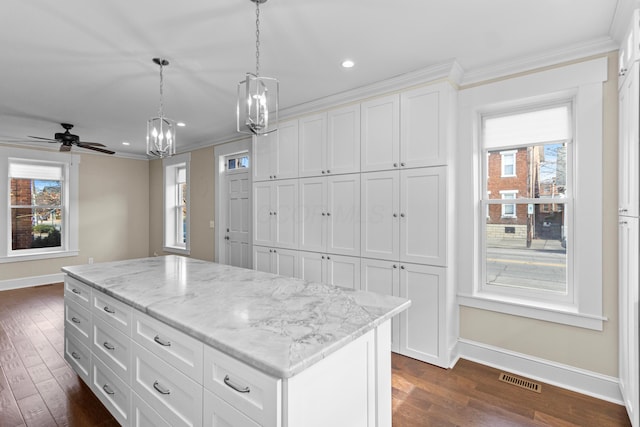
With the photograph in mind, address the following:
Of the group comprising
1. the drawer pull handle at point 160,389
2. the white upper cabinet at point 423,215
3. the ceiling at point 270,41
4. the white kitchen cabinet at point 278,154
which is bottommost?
the drawer pull handle at point 160,389

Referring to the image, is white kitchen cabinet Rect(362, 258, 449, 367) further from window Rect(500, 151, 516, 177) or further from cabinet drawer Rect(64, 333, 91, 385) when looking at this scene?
cabinet drawer Rect(64, 333, 91, 385)

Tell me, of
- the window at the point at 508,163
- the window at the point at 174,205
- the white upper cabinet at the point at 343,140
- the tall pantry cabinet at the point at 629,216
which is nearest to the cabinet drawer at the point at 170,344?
the tall pantry cabinet at the point at 629,216

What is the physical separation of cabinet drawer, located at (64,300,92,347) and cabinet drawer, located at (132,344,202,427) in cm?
80

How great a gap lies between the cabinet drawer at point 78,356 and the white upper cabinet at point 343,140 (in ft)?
8.40

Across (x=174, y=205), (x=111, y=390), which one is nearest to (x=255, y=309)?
(x=111, y=390)

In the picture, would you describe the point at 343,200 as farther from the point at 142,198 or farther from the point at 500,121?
the point at 142,198

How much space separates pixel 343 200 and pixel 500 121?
1.61 metres

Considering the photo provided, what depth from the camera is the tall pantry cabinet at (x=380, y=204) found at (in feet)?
8.90

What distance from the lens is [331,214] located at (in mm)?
3398

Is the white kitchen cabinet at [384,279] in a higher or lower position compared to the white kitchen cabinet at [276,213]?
lower

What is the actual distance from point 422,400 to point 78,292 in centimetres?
264

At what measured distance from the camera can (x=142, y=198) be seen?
680 cm

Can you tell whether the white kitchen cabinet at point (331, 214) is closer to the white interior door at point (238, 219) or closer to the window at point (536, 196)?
the window at point (536, 196)

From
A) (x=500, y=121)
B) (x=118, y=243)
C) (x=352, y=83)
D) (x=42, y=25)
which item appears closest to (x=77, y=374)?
(x=42, y=25)
